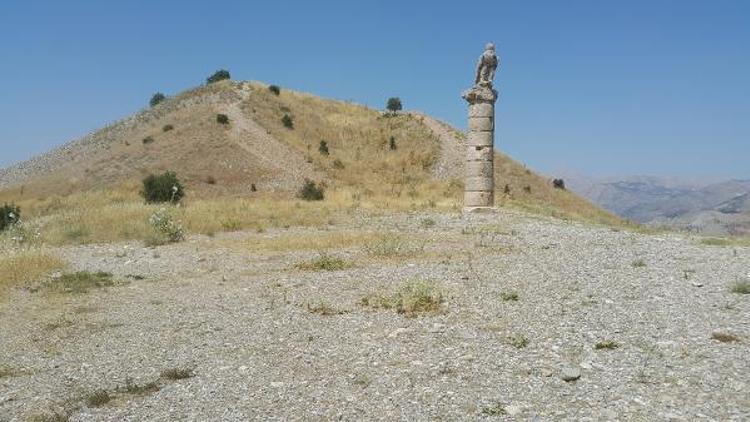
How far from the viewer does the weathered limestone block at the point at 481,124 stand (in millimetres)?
26875

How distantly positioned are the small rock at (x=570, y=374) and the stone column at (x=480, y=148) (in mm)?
19393

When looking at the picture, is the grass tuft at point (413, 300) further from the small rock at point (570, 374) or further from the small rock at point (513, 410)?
the small rock at point (513, 410)

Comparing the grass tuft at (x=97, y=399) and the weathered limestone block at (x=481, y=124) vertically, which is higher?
the weathered limestone block at (x=481, y=124)

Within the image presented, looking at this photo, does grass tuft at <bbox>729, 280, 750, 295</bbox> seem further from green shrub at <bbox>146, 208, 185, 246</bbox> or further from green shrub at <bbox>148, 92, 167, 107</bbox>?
green shrub at <bbox>148, 92, 167, 107</bbox>

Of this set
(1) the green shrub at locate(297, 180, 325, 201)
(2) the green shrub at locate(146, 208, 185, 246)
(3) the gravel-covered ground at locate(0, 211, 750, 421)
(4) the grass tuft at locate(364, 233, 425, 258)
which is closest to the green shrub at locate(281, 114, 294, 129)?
(1) the green shrub at locate(297, 180, 325, 201)

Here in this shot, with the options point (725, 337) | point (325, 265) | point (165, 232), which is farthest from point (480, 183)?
point (725, 337)

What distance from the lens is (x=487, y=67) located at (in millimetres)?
26438

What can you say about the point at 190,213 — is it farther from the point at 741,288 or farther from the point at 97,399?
the point at 741,288

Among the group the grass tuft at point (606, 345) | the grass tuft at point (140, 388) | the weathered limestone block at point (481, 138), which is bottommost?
the grass tuft at point (140, 388)

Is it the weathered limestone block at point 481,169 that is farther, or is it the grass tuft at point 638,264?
the weathered limestone block at point 481,169

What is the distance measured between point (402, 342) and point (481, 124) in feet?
62.4

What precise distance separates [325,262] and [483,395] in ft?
28.2

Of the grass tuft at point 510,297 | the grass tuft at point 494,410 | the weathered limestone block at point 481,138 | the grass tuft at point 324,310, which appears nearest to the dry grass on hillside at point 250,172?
the weathered limestone block at point 481,138

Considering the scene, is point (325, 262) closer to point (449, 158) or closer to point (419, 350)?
Result: point (419, 350)
